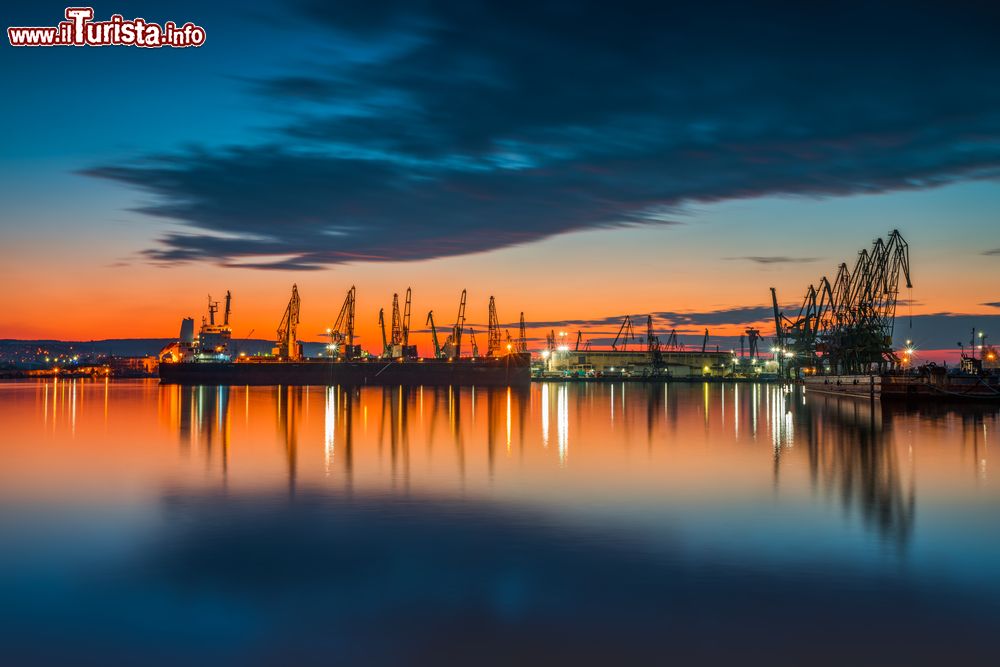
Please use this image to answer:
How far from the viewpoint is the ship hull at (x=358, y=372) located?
142 m

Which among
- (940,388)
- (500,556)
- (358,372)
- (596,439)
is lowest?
(596,439)

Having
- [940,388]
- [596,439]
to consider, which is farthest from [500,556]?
[940,388]

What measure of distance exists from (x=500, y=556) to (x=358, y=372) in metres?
136

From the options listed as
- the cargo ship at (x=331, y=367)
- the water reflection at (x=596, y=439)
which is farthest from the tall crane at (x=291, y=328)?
the water reflection at (x=596, y=439)

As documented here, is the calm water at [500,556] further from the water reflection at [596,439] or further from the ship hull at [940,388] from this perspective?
the ship hull at [940,388]

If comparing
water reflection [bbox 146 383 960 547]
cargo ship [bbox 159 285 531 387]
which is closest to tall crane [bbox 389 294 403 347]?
cargo ship [bbox 159 285 531 387]

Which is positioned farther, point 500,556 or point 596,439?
point 596,439

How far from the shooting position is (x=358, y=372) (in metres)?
148

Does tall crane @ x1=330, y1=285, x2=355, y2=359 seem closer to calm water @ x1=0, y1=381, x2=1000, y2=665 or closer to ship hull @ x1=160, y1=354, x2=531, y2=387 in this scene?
ship hull @ x1=160, y1=354, x2=531, y2=387

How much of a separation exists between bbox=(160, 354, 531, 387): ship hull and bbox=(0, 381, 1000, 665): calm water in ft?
360

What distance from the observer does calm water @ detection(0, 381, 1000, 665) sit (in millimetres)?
9922

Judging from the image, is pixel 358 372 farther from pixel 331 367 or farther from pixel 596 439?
pixel 596 439

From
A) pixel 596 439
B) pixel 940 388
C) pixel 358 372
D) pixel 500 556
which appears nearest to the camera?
pixel 500 556

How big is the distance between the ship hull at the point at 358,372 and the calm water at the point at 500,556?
110 meters
